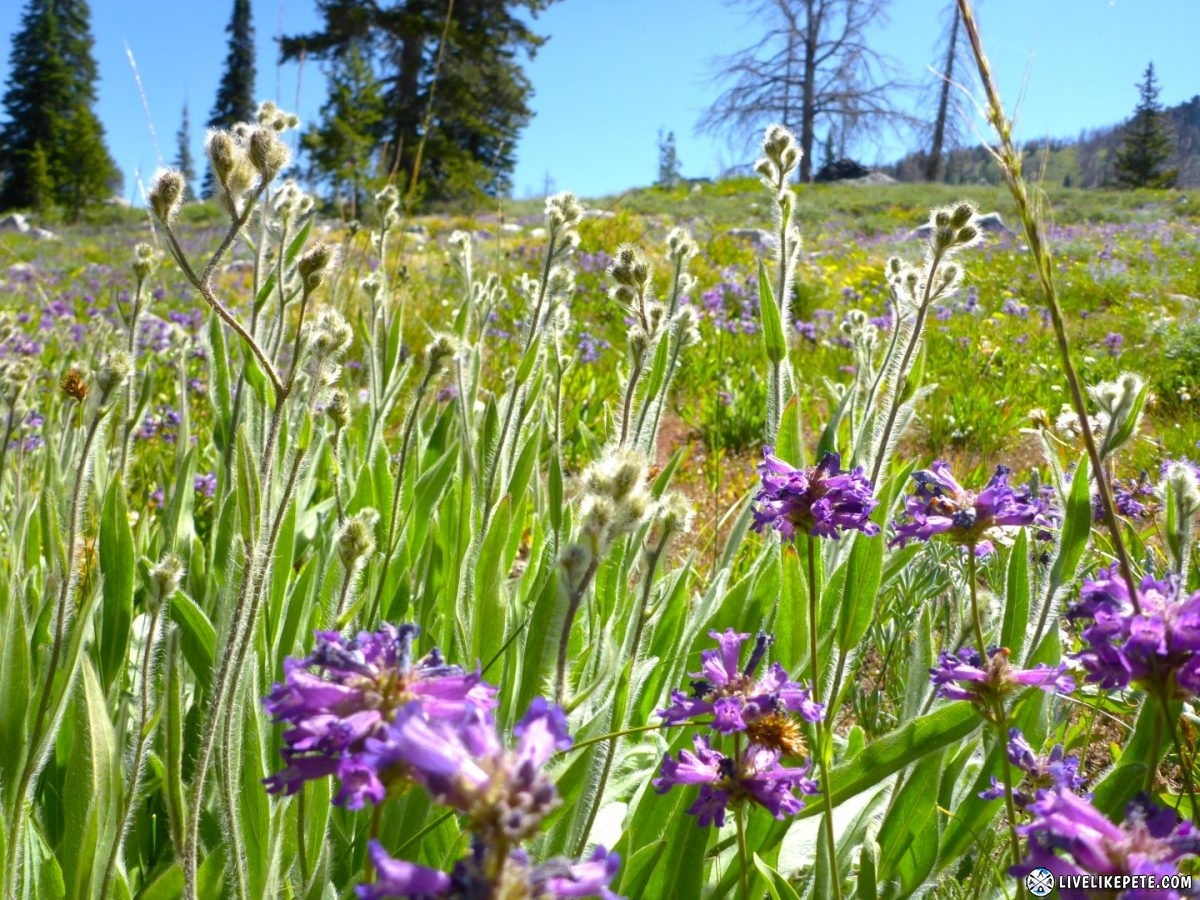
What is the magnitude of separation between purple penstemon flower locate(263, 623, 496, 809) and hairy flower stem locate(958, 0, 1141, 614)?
1.88ft

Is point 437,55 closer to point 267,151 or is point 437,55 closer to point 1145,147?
point 267,151

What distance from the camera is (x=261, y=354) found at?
2.76 feet

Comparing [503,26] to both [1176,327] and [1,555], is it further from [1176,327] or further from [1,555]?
[1,555]

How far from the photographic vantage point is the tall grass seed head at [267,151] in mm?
937

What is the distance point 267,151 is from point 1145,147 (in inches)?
1932

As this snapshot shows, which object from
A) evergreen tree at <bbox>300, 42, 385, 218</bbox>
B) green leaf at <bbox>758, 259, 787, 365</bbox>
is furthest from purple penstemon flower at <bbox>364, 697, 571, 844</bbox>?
evergreen tree at <bbox>300, 42, 385, 218</bbox>

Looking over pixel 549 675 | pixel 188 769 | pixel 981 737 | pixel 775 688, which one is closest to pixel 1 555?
pixel 188 769

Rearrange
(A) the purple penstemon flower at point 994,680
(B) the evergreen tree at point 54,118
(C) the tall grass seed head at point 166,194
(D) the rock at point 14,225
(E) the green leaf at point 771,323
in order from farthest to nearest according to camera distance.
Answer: (B) the evergreen tree at point 54,118, (D) the rock at point 14,225, (E) the green leaf at point 771,323, (C) the tall grass seed head at point 166,194, (A) the purple penstemon flower at point 994,680

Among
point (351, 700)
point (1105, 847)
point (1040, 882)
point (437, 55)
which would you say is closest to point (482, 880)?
point (351, 700)

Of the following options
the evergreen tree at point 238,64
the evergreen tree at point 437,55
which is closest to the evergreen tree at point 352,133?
the evergreen tree at point 437,55

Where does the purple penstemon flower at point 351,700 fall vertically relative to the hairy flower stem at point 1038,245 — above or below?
below

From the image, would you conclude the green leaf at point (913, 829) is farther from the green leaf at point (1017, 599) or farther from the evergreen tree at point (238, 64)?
the evergreen tree at point (238, 64)

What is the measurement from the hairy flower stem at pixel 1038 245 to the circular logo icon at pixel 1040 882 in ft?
1.05

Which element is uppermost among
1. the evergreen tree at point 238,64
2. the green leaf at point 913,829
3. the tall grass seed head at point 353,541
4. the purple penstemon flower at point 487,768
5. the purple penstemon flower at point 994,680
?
the evergreen tree at point 238,64
